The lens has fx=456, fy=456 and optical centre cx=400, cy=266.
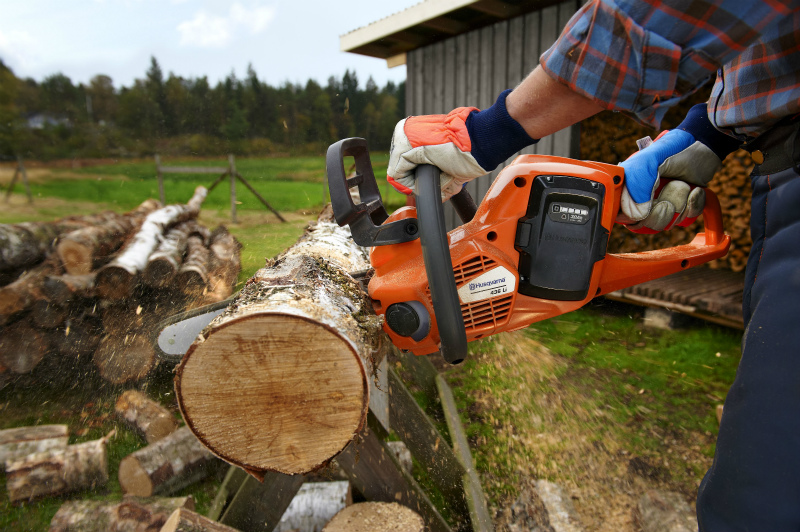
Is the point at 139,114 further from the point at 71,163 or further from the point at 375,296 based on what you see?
the point at 375,296

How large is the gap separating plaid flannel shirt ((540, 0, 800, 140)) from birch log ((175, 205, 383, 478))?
857 mm

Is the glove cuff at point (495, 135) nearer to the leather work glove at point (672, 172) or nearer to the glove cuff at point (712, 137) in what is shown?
the leather work glove at point (672, 172)

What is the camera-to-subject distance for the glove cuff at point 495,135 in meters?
1.21

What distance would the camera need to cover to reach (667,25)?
92cm

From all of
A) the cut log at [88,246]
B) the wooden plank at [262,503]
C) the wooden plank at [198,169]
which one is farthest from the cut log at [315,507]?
the wooden plank at [198,169]

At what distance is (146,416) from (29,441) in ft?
1.82

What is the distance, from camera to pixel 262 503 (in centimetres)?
178

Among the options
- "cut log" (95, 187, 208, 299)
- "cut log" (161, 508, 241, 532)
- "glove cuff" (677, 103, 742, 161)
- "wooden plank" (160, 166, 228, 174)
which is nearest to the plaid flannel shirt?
"glove cuff" (677, 103, 742, 161)

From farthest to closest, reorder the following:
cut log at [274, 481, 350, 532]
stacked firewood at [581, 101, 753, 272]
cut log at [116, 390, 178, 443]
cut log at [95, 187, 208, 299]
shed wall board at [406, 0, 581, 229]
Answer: stacked firewood at [581, 101, 753, 272] < shed wall board at [406, 0, 581, 229] < cut log at [95, 187, 208, 299] < cut log at [116, 390, 178, 443] < cut log at [274, 481, 350, 532]

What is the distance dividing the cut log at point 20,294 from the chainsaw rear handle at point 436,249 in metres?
3.15

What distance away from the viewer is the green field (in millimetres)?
2529

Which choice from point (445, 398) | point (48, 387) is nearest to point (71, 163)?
point (48, 387)

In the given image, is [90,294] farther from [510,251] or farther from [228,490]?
[510,251]

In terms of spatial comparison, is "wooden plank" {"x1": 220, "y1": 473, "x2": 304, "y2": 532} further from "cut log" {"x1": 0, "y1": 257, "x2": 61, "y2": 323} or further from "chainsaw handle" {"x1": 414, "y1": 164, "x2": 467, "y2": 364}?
"cut log" {"x1": 0, "y1": 257, "x2": 61, "y2": 323}
